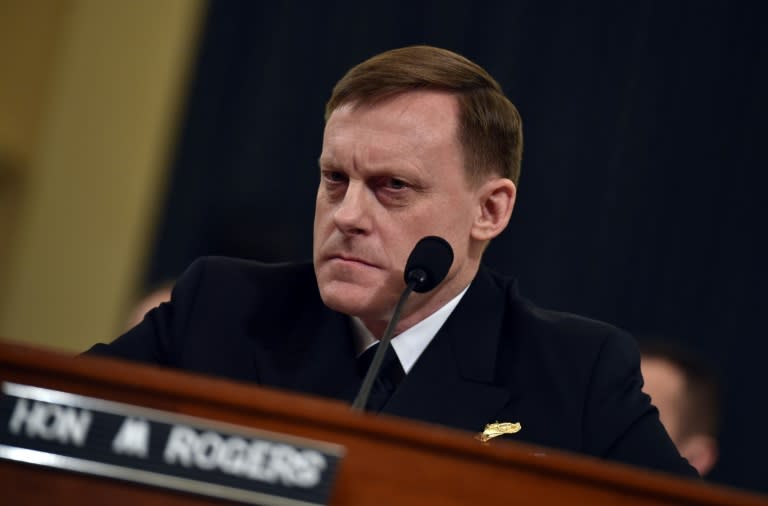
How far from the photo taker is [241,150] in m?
4.15

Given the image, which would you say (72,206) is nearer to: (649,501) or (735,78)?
(735,78)

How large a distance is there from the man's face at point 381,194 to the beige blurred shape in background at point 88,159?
250 centimetres

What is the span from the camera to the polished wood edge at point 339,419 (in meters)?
1.14

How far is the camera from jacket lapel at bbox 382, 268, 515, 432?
5.57 ft

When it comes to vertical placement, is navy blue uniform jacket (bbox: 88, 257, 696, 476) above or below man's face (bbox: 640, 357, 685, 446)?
above

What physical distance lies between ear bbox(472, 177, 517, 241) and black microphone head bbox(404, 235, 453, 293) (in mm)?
247

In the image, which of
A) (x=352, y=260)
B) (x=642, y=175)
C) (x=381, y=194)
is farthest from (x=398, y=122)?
(x=642, y=175)

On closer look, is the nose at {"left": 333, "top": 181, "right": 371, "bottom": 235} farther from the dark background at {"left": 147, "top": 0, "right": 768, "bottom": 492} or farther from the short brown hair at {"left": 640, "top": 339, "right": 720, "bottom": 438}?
the dark background at {"left": 147, "top": 0, "right": 768, "bottom": 492}

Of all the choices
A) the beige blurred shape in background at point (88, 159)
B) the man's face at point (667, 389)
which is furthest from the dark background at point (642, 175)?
the man's face at point (667, 389)

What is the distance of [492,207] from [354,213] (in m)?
0.28

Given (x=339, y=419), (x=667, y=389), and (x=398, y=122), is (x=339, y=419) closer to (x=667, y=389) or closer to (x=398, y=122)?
(x=398, y=122)

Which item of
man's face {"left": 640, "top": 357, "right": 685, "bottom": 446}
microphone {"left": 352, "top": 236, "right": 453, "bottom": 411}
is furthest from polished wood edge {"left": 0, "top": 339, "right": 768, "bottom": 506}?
man's face {"left": 640, "top": 357, "right": 685, "bottom": 446}

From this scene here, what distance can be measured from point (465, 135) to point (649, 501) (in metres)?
0.80

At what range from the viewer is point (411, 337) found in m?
1.83
